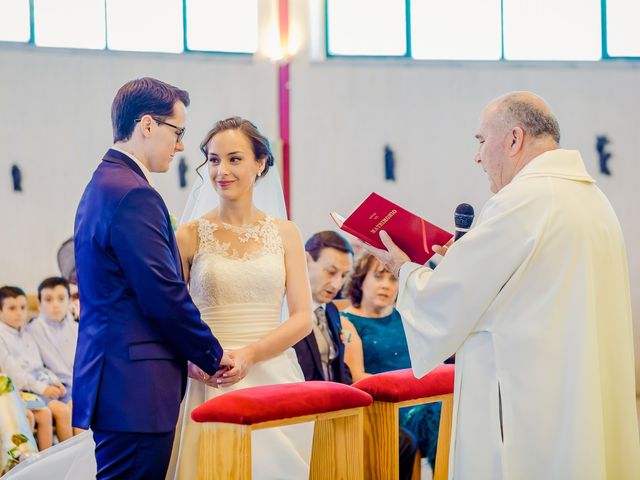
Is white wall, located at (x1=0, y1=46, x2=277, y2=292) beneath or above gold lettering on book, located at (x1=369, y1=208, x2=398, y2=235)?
above

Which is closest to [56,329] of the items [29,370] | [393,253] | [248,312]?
[29,370]

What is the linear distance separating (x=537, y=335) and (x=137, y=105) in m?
1.73

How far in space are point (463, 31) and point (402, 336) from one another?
204 inches

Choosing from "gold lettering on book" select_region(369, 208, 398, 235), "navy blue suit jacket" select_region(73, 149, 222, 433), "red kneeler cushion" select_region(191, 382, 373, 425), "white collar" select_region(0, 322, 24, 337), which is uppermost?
"gold lettering on book" select_region(369, 208, 398, 235)

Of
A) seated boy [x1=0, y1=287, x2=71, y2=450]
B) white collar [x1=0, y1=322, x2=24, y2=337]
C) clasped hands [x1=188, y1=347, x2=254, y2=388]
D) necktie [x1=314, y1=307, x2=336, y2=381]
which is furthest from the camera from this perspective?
white collar [x1=0, y1=322, x2=24, y2=337]

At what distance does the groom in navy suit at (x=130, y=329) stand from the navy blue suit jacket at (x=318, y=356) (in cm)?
176

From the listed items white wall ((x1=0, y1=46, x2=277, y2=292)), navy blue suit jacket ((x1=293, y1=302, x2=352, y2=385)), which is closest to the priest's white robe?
navy blue suit jacket ((x1=293, y1=302, x2=352, y2=385))

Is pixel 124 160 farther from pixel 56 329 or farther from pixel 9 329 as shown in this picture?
pixel 56 329

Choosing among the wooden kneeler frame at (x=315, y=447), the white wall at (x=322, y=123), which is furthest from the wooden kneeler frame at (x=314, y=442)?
the white wall at (x=322, y=123)

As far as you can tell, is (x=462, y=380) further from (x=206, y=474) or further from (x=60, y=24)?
(x=60, y=24)

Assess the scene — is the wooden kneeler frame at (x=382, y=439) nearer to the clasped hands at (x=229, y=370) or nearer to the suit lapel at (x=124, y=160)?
the clasped hands at (x=229, y=370)

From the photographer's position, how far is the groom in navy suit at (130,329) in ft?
10.2

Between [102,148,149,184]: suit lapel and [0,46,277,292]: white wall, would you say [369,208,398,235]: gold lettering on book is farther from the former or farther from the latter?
[0,46,277,292]: white wall

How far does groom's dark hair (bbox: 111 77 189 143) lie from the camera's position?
336cm
